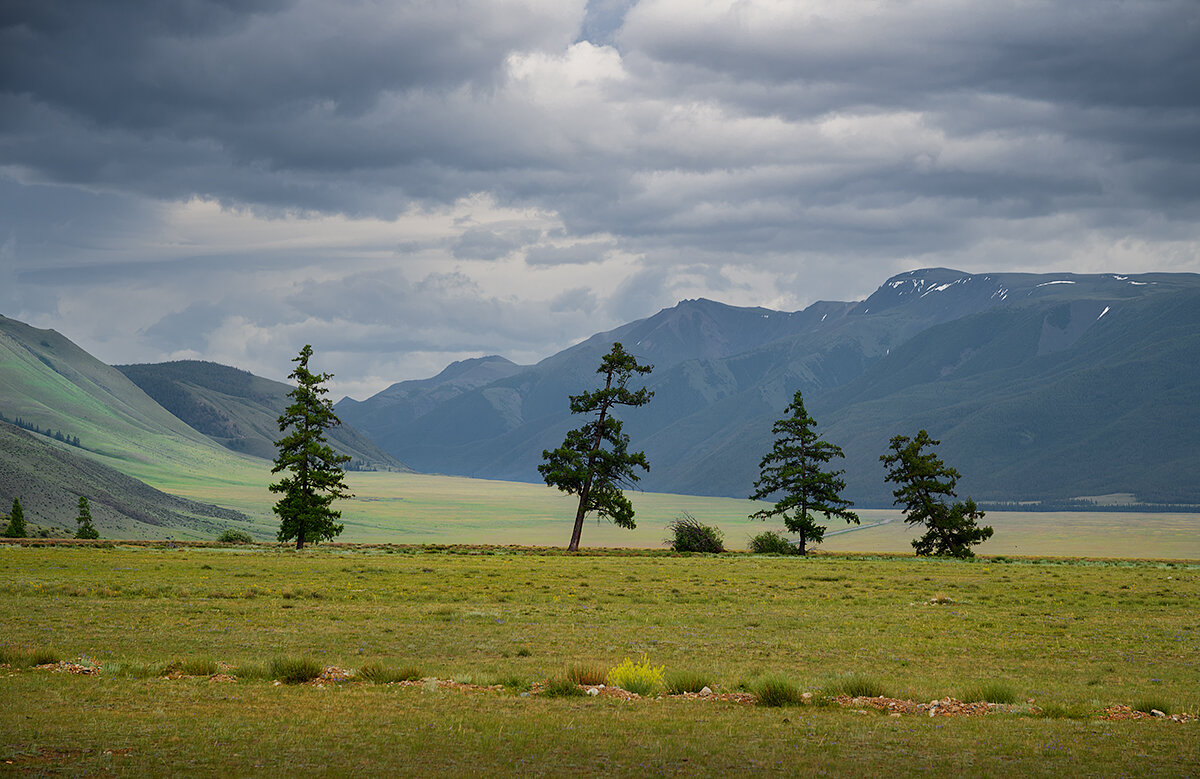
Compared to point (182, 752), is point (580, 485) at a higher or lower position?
higher

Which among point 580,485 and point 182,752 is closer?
point 182,752

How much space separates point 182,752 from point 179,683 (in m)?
5.54

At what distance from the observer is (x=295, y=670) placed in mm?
20781

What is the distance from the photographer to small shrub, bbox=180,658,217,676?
69.4ft

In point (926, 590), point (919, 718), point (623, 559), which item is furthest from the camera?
point (623, 559)

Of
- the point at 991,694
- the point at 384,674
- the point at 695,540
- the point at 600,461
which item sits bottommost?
the point at 384,674

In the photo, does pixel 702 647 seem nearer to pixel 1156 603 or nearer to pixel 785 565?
pixel 1156 603

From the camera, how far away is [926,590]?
46781 mm

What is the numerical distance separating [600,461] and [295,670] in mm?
59714

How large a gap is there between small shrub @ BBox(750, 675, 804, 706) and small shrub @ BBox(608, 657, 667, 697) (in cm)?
198

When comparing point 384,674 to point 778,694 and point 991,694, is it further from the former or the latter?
point 991,694

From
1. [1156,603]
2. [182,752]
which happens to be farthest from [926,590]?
[182,752]

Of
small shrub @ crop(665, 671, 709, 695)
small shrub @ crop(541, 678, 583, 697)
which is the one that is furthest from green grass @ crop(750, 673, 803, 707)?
small shrub @ crop(541, 678, 583, 697)

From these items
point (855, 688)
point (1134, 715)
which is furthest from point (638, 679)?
point (1134, 715)
